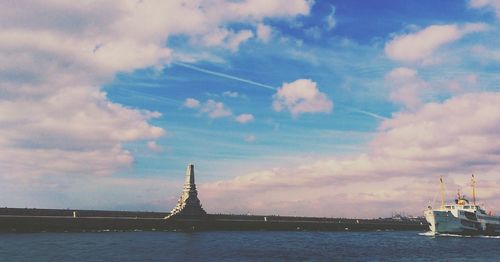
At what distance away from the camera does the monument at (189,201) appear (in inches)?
5846

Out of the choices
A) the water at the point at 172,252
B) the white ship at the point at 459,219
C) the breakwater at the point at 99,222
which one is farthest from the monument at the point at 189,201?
the white ship at the point at 459,219

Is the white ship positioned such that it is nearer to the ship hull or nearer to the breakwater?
the ship hull

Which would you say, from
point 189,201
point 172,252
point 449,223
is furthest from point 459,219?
point 172,252

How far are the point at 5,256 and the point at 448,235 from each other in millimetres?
137729

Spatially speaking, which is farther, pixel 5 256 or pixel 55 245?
pixel 55 245

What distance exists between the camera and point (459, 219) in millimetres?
146000

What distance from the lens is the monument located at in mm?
148500

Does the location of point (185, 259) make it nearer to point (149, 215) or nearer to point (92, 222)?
point (92, 222)

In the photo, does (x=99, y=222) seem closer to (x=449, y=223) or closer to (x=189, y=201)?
(x=189, y=201)

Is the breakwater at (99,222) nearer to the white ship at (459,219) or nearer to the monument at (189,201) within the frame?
the monument at (189,201)

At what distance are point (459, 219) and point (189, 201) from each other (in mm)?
89225

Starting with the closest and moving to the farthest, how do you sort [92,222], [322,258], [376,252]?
[322,258]
[376,252]
[92,222]

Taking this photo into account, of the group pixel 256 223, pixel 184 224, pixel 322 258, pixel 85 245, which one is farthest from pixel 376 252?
pixel 256 223

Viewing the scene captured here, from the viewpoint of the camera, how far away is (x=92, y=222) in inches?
5030
